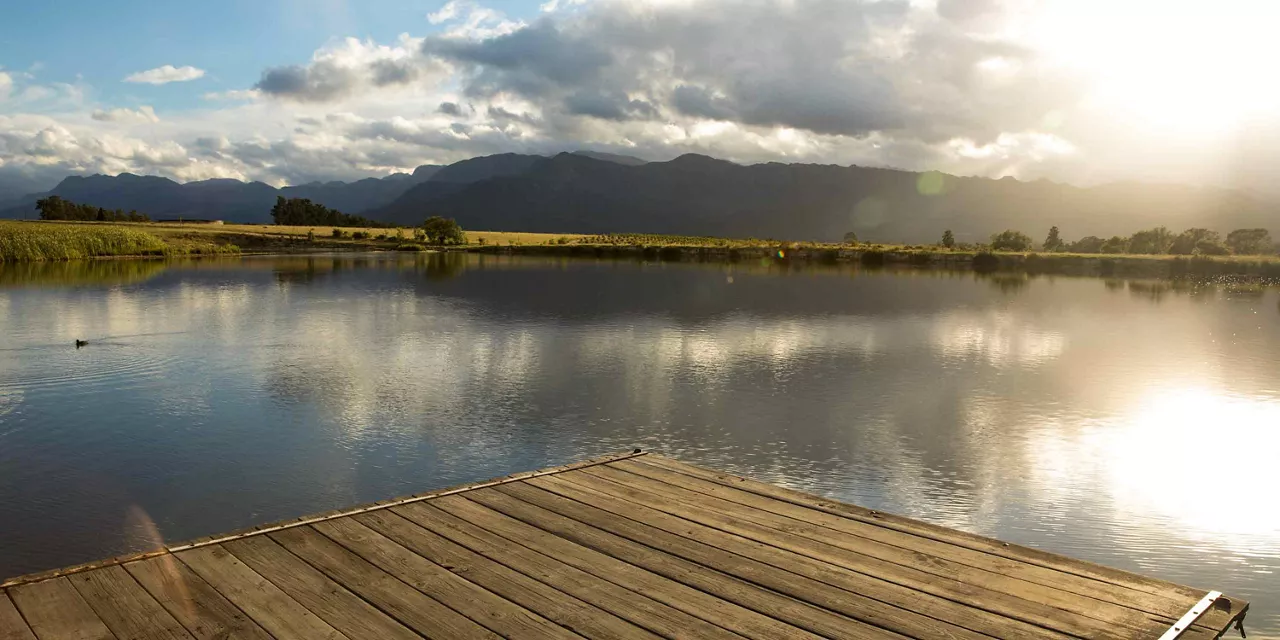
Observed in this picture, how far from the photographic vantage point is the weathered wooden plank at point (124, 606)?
579cm

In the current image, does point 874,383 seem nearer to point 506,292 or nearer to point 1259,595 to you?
point 1259,595

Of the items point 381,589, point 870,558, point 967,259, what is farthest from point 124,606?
point 967,259

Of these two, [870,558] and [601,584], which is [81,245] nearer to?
[601,584]

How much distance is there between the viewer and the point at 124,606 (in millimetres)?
6191

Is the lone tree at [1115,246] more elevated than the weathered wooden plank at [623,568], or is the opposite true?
the lone tree at [1115,246]

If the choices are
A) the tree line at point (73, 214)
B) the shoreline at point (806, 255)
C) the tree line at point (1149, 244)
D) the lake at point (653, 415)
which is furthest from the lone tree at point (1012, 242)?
the tree line at point (73, 214)

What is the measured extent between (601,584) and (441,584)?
129 cm

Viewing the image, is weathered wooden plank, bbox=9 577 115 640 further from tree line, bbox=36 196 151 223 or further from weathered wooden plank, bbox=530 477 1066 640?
tree line, bbox=36 196 151 223

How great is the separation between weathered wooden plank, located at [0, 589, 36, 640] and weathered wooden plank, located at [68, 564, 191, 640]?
16.3 inches

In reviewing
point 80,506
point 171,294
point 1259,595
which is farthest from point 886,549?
point 171,294

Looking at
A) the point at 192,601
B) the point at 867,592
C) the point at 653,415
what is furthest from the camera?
the point at 653,415

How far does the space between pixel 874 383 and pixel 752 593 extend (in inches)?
591

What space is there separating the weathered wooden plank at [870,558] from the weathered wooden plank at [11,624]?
5.29m

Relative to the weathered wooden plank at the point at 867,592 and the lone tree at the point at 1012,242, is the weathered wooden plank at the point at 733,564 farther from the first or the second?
the lone tree at the point at 1012,242
